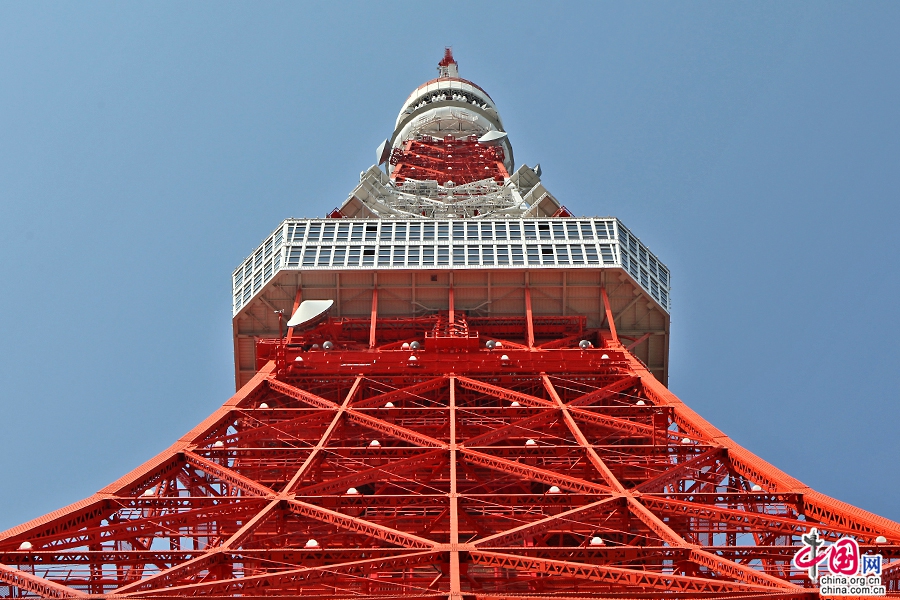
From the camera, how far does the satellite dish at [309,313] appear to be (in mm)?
41000

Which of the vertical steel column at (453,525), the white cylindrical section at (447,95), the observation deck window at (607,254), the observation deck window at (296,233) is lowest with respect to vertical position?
the vertical steel column at (453,525)

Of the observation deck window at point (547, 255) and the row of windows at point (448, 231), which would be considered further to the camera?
the row of windows at point (448, 231)

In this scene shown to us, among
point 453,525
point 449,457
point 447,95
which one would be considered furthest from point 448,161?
point 453,525

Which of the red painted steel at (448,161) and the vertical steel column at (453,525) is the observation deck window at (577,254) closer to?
the vertical steel column at (453,525)

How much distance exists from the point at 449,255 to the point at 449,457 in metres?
17.3

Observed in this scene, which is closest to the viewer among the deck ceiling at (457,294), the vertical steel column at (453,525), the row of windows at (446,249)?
the vertical steel column at (453,525)

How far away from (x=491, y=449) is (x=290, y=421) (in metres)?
6.31

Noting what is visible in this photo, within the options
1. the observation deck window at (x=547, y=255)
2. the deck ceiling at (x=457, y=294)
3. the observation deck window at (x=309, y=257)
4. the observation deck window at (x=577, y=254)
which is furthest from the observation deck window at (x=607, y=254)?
the observation deck window at (x=309, y=257)

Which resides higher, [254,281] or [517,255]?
[517,255]

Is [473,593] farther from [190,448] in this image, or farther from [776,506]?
[190,448]

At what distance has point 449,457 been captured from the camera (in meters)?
28.5

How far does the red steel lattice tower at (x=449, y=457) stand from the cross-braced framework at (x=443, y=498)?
0.07 metres

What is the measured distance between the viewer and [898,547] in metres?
20.3

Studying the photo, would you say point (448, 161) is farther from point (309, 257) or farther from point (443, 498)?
point (443, 498)
